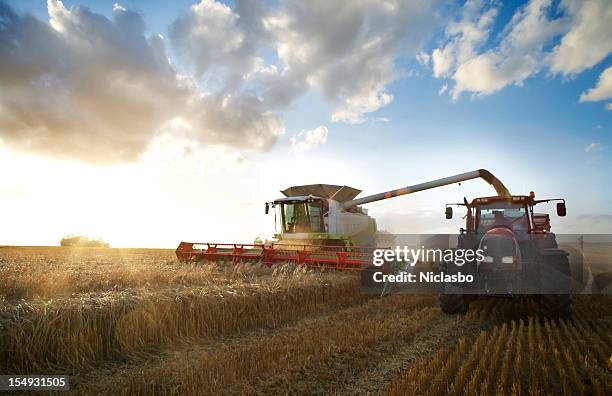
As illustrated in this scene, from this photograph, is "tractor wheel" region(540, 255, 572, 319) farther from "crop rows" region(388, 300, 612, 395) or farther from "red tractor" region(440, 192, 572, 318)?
"crop rows" region(388, 300, 612, 395)

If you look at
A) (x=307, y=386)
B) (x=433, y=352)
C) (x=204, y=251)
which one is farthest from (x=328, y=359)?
(x=204, y=251)

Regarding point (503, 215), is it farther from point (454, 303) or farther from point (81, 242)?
point (81, 242)

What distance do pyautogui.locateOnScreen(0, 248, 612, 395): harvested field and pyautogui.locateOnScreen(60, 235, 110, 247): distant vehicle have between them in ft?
65.3

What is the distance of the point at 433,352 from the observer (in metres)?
4.73

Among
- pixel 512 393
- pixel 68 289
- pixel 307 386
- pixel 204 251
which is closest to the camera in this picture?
pixel 512 393

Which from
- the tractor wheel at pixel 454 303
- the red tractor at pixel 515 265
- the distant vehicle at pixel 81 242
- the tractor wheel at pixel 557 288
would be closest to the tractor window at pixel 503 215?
the red tractor at pixel 515 265

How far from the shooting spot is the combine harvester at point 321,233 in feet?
32.0

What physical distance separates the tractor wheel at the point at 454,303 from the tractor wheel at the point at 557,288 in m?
1.33

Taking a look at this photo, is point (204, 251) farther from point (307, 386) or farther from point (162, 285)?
point (307, 386)

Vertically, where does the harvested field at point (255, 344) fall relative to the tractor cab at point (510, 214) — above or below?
below

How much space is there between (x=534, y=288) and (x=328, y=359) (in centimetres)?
424

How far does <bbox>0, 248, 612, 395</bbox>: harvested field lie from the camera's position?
3.74 metres

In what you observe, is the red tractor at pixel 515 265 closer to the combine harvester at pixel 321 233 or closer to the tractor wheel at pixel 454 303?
the tractor wheel at pixel 454 303

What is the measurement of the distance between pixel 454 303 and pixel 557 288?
67.2 inches
